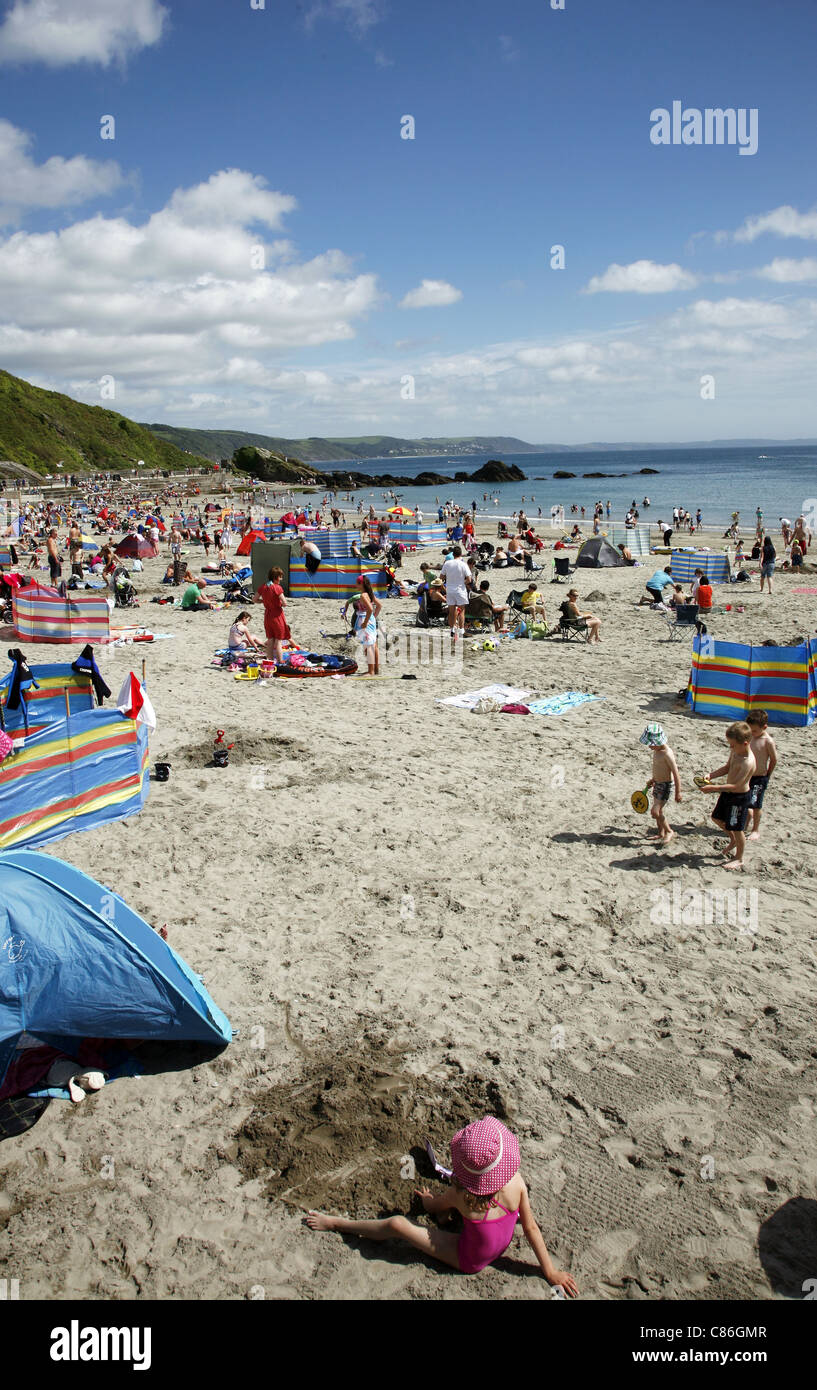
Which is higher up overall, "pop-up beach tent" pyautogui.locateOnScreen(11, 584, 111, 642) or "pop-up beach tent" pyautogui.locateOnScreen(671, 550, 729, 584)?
"pop-up beach tent" pyautogui.locateOnScreen(671, 550, 729, 584)

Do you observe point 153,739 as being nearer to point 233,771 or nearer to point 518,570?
point 233,771

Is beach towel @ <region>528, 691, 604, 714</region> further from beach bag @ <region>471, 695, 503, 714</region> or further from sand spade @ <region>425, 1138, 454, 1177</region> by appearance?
sand spade @ <region>425, 1138, 454, 1177</region>

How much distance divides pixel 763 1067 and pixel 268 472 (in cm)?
9742

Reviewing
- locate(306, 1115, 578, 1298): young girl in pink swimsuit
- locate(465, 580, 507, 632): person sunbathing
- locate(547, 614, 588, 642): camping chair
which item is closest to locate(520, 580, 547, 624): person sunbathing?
locate(547, 614, 588, 642): camping chair

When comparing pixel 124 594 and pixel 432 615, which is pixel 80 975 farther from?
pixel 124 594

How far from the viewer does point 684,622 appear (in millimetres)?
14922

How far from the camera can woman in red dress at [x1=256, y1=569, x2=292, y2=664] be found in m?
12.2

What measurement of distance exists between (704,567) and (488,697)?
43.4 ft

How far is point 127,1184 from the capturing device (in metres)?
3.66

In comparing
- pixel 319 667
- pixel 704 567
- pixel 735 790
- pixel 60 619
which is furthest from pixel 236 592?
Answer: pixel 735 790

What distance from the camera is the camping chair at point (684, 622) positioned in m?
14.8

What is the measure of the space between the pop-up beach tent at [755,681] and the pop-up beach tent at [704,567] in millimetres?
12140

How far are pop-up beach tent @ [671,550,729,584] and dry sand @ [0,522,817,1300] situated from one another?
1393 cm
